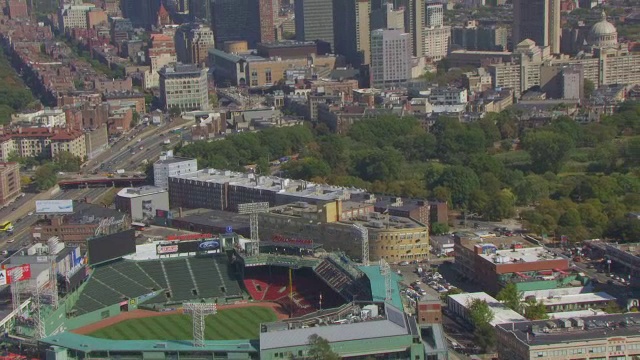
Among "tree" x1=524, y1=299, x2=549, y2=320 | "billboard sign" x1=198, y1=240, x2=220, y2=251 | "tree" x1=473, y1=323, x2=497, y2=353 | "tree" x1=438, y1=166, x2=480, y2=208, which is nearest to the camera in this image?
"tree" x1=473, y1=323, x2=497, y2=353

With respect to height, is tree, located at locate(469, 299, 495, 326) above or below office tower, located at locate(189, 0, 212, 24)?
below

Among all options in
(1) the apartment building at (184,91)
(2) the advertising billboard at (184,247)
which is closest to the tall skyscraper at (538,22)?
(1) the apartment building at (184,91)

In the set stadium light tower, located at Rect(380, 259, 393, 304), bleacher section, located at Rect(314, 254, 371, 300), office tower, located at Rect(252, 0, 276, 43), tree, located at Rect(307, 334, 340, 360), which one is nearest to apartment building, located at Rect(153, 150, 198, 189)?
bleacher section, located at Rect(314, 254, 371, 300)

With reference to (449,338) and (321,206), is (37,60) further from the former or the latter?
(449,338)

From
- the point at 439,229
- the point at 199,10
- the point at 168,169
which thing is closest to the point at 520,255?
the point at 439,229

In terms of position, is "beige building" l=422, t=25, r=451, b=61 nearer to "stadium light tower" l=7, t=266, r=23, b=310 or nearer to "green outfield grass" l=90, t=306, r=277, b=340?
"green outfield grass" l=90, t=306, r=277, b=340

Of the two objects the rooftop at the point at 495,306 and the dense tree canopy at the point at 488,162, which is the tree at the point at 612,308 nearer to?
the rooftop at the point at 495,306
